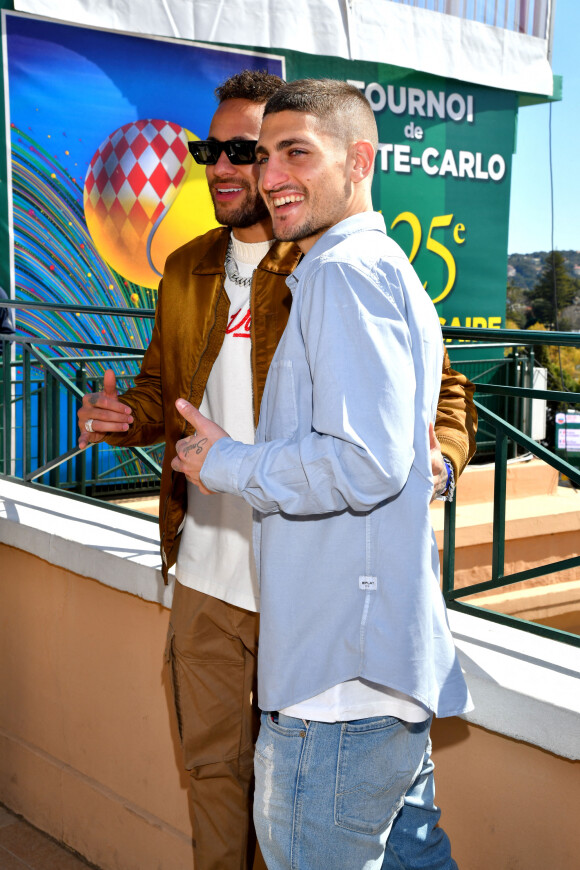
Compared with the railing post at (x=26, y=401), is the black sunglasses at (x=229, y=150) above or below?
above

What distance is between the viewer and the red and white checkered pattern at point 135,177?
8.58 meters

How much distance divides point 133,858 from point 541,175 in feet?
216

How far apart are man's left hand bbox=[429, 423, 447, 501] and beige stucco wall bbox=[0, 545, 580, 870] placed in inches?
24.2

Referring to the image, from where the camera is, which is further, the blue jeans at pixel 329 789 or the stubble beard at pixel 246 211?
the stubble beard at pixel 246 211

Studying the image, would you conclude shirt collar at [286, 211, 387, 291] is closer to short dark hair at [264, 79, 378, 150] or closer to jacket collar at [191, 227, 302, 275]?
short dark hair at [264, 79, 378, 150]

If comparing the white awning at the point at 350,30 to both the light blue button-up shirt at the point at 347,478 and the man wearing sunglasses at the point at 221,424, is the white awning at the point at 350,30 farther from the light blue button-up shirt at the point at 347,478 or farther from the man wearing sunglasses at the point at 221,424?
the light blue button-up shirt at the point at 347,478

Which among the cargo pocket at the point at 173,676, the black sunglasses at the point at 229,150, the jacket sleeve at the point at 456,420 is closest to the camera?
the jacket sleeve at the point at 456,420

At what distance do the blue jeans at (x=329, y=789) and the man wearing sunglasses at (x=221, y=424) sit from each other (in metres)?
0.63

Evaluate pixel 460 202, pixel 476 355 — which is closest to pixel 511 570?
pixel 476 355

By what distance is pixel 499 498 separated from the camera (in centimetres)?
255

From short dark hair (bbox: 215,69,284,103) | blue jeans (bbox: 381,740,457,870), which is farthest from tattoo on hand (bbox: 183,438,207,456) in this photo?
short dark hair (bbox: 215,69,284,103)

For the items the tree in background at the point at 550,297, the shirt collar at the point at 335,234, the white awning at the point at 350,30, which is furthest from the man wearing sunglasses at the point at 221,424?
the tree in background at the point at 550,297

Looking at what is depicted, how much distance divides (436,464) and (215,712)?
0.93m

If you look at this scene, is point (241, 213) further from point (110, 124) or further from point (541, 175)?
point (541, 175)
